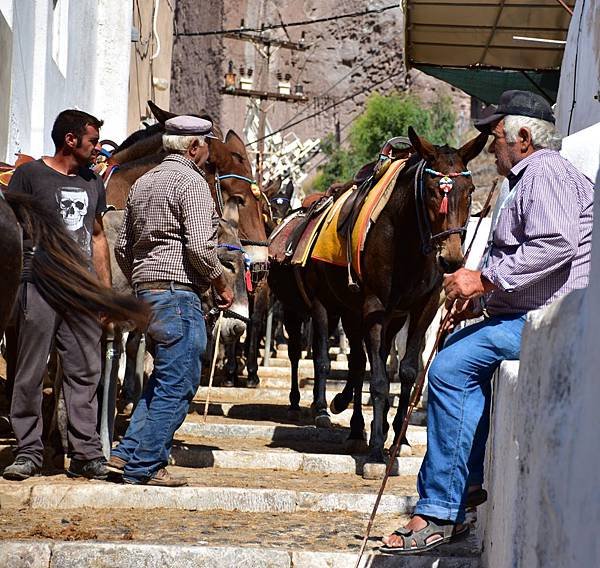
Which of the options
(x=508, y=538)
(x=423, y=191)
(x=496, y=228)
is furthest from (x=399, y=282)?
(x=508, y=538)

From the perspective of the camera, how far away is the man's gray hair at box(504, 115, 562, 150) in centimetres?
621

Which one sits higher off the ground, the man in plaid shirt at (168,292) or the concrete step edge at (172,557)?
the man in plaid shirt at (168,292)

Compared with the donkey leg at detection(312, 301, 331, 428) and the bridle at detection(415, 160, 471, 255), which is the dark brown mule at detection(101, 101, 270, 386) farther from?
the donkey leg at detection(312, 301, 331, 428)

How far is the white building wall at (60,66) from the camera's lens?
1254 centimetres

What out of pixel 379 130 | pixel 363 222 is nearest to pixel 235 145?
pixel 363 222

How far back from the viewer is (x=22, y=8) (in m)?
12.7

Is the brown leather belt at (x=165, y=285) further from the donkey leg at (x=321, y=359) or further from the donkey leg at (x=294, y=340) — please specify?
the donkey leg at (x=294, y=340)

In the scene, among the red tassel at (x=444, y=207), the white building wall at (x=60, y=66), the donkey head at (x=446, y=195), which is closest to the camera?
the donkey head at (x=446, y=195)

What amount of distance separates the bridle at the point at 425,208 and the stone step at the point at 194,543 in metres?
A: 2.20

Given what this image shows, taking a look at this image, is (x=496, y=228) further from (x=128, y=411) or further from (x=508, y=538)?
(x=128, y=411)

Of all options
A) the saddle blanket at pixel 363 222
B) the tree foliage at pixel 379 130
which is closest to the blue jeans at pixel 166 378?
the saddle blanket at pixel 363 222

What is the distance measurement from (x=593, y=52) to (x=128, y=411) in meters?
5.02

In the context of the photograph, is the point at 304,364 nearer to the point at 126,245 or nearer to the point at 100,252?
the point at 100,252

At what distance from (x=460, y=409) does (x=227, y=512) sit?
2182 millimetres
